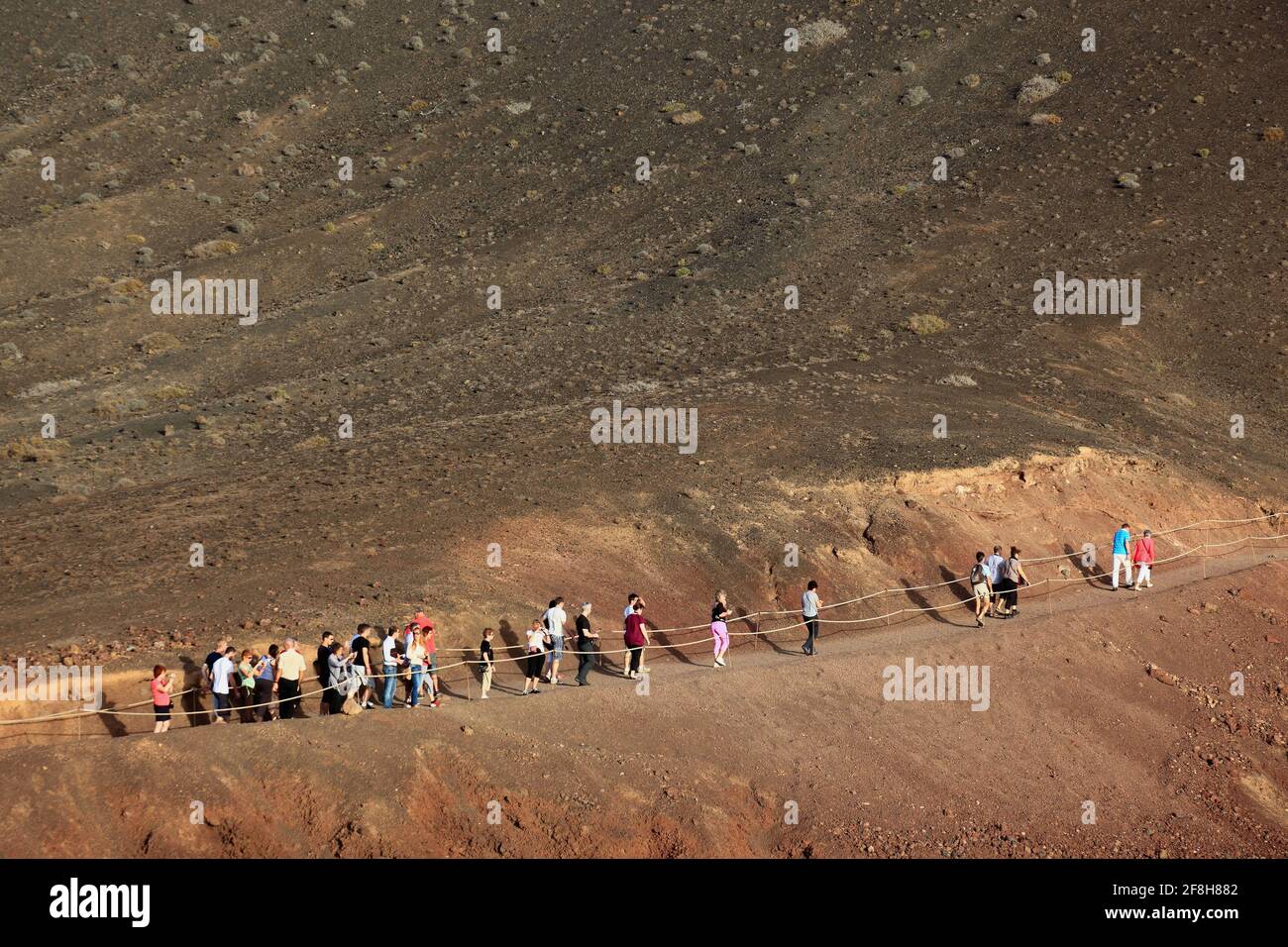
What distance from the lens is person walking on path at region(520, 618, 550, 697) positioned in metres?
22.7

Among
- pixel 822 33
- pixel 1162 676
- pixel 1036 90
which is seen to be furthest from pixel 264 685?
pixel 822 33

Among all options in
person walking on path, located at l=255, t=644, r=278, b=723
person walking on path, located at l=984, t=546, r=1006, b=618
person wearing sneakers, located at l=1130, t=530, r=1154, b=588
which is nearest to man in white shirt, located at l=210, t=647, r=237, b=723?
person walking on path, located at l=255, t=644, r=278, b=723

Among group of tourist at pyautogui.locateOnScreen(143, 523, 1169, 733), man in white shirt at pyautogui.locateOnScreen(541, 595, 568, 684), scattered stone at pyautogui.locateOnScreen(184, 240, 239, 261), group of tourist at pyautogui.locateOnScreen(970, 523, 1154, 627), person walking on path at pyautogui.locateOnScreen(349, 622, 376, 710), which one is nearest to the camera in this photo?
group of tourist at pyautogui.locateOnScreen(143, 523, 1169, 733)

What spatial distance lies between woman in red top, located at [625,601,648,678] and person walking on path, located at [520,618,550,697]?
1.40 meters

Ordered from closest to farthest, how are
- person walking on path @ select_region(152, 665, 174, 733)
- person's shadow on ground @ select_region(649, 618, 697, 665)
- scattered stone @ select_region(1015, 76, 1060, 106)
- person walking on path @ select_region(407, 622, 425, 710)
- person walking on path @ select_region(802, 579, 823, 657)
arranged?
person walking on path @ select_region(152, 665, 174, 733) < person walking on path @ select_region(407, 622, 425, 710) < person walking on path @ select_region(802, 579, 823, 657) < person's shadow on ground @ select_region(649, 618, 697, 665) < scattered stone @ select_region(1015, 76, 1060, 106)

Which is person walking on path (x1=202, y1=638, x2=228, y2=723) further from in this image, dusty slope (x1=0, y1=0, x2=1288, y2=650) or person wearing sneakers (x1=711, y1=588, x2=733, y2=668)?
person wearing sneakers (x1=711, y1=588, x2=733, y2=668)

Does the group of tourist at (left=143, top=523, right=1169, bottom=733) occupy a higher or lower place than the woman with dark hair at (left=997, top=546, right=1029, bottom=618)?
lower

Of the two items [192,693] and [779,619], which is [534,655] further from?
[779,619]

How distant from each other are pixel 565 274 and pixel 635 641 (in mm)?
26099

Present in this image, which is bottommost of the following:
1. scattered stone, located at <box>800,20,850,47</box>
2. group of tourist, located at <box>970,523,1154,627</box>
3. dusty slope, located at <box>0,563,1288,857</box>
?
dusty slope, located at <box>0,563,1288,857</box>

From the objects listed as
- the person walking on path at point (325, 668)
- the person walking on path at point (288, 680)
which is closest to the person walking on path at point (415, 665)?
the person walking on path at point (325, 668)

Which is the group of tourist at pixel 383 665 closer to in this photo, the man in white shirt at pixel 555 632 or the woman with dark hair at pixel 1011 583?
the man in white shirt at pixel 555 632

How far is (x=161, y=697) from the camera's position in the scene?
19.8 meters

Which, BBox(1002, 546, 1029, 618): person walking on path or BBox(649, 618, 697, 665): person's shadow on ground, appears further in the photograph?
BBox(1002, 546, 1029, 618): person walking on path
